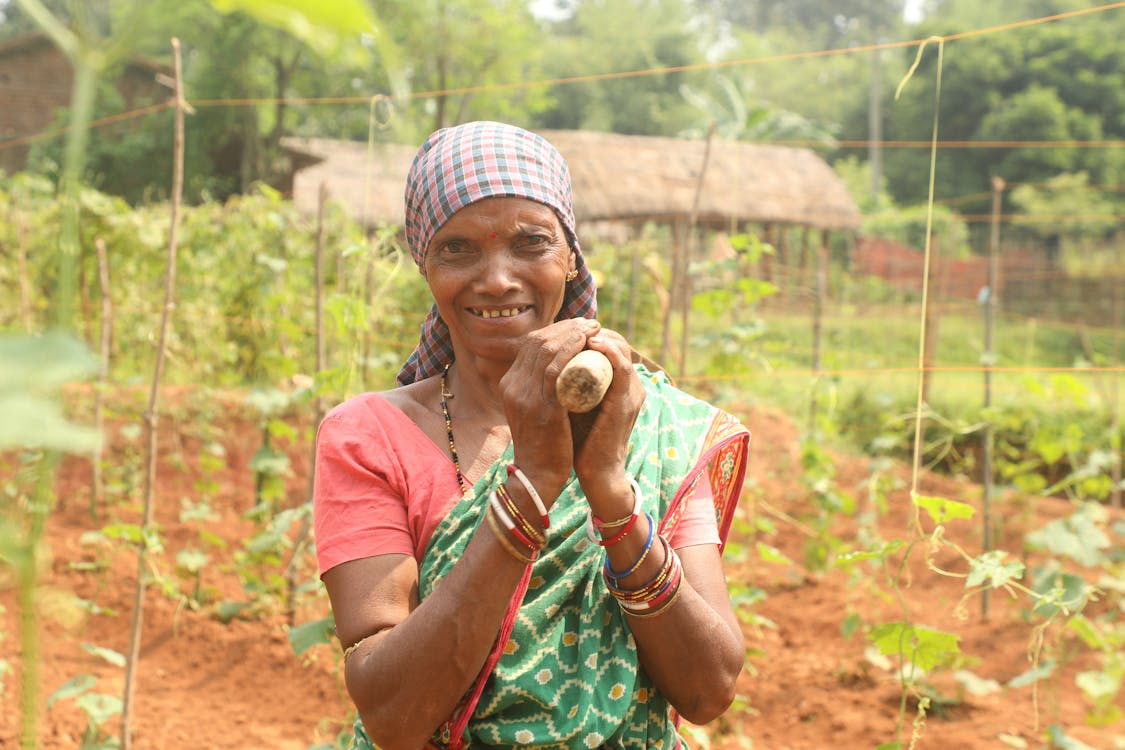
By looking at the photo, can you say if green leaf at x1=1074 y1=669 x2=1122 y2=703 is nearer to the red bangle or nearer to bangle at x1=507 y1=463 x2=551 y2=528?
the red bangle

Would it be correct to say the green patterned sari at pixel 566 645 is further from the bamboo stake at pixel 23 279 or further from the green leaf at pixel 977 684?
the bamboo stake at pixel 23 279

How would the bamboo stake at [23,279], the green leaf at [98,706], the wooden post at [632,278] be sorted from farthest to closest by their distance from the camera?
the wooden post at [632,278]
the bamboo stake at [23,279]
the green leaf at [98,706]

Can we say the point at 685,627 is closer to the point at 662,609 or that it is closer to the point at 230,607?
the point at 662,609

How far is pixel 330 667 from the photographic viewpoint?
149 inches

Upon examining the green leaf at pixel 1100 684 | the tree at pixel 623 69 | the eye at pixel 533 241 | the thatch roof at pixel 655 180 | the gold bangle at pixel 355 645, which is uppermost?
the tree at pixel 623 69

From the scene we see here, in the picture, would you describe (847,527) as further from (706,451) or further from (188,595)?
(706,451)

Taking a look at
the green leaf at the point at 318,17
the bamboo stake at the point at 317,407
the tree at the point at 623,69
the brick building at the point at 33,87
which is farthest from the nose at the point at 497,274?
the tree at the point at 623,69

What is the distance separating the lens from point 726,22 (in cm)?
6153

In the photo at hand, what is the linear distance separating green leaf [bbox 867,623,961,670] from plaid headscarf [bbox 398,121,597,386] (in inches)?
40.7

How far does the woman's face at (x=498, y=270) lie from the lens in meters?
1.71

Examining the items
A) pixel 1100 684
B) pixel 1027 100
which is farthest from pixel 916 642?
pixel 1027 100

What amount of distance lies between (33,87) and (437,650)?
997 inches

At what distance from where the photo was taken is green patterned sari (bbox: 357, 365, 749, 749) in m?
1.62

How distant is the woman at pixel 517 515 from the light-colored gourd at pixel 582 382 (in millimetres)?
32
